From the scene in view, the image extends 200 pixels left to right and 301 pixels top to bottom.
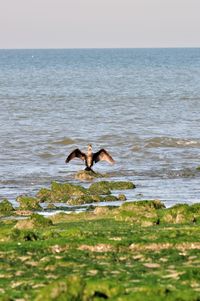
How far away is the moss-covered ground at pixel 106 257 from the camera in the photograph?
45.1ft

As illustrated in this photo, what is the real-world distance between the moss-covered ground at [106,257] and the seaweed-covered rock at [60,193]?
6873mm

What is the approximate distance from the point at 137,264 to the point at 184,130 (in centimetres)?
4003

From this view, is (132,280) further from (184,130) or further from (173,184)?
(184,130)

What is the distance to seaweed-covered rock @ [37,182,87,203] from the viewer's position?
3019 centimetres

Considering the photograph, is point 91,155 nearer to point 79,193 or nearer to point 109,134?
point 79,193

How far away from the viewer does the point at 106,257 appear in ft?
56.4

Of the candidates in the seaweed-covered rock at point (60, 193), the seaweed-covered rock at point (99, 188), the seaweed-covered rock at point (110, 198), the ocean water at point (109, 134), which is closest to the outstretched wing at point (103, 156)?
the ocean water at point (109, 134)

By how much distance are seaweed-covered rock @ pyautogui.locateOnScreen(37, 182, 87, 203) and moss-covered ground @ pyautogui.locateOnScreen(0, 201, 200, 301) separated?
22.5 ft

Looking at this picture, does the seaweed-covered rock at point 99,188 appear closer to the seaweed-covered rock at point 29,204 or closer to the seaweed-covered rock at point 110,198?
the seaweed-covered rock at point 110,198

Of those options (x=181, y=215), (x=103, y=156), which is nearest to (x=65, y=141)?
(x=103, y=156)

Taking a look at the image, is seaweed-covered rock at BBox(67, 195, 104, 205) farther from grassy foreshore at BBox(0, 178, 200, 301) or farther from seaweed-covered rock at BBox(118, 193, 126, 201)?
grassy foreshore at BBox(0, 178, 200, 301)

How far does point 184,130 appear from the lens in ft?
184

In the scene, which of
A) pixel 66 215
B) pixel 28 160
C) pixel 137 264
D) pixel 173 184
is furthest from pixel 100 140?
pixel 137 264

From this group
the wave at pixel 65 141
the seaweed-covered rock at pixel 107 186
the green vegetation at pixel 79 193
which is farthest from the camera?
the wave at pixel 65 141
